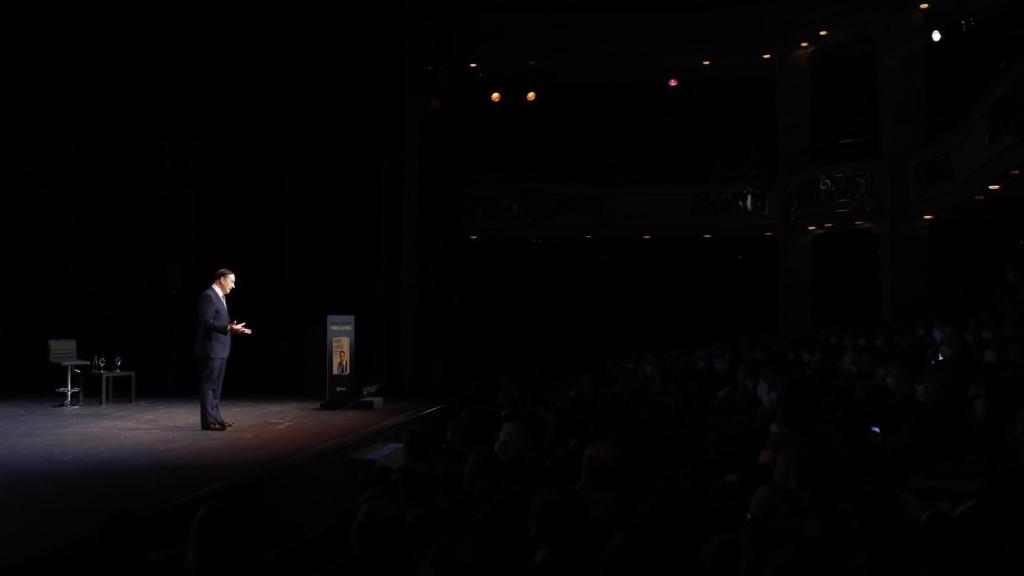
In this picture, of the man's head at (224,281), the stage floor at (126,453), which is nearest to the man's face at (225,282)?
the man's head at (224,281)

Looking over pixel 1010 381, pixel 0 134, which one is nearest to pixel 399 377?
pixel 0 134

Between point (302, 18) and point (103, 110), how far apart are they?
258cm

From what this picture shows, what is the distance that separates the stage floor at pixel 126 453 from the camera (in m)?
3.97

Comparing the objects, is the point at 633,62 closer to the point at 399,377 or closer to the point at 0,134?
the point at 399,377

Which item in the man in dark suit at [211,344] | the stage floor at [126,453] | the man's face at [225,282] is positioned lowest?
the stage floor at [126,453]

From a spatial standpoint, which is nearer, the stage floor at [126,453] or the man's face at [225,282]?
the stage floor at [126,453]

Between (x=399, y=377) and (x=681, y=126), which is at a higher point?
(x=681, y=126)

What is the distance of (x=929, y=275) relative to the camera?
1248 cm

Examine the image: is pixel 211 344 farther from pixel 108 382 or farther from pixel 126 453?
pixel 108 382

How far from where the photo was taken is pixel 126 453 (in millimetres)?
5727

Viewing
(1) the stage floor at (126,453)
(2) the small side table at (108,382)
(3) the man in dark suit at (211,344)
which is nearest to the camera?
(1) the stage floor at (126,453)

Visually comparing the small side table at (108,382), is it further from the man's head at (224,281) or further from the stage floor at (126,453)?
the man's head at (224,281)

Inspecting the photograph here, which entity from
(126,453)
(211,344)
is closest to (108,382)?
(211,344)

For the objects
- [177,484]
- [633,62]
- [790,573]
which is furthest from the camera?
[633,62]
